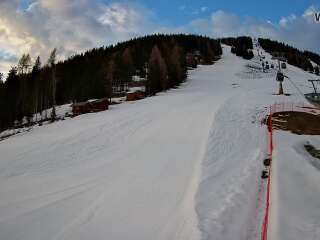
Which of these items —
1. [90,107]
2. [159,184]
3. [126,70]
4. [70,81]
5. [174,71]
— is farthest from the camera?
[70,81]

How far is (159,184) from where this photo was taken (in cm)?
1783

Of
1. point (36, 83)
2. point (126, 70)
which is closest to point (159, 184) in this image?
point (36, 83)

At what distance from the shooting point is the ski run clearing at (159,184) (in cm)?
1328

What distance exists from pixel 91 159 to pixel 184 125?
394 inches

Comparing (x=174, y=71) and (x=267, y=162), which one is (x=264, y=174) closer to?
(x=267, y=162)

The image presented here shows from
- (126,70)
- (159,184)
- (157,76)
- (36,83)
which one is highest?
(126,70)

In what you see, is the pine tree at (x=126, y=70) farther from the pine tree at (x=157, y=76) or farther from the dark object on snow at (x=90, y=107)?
the dark object on snow at (x=90, y=107)

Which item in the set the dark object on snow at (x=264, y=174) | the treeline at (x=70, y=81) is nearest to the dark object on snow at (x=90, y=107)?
the treeline at (x=70, y=81)

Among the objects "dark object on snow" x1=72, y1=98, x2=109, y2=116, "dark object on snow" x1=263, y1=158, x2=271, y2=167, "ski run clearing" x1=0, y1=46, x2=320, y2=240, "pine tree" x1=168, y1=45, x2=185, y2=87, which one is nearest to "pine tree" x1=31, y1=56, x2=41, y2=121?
"dark object on snow" x1=72, y1=98, x2=109, y2=116

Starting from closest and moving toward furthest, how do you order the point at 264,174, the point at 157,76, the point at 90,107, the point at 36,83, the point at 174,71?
the point at 264,174 < the point at 90,107 < the point at 157,76 < the point at 36,83 < the point at 174,71

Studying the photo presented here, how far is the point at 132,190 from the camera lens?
56.3 ft

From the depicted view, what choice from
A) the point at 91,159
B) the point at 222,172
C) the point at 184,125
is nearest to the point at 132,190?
the point at 222,172

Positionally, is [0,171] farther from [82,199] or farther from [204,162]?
[204,162]

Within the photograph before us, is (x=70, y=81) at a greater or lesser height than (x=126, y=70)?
lesser
